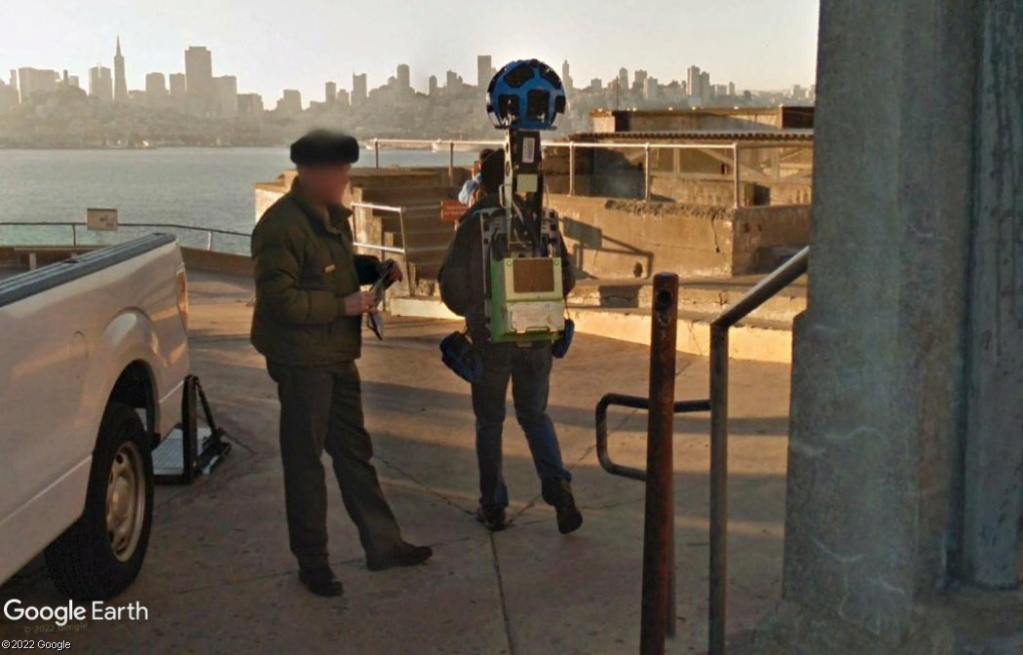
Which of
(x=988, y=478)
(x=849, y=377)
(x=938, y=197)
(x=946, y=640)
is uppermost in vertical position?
(x=938, y=197)

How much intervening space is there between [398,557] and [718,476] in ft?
6.68

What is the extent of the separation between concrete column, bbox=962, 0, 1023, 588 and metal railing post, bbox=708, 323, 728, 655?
2.36 feet

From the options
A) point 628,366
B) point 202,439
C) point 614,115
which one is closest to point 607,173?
point 614,115

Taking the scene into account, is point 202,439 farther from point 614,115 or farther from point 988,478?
point 614,115

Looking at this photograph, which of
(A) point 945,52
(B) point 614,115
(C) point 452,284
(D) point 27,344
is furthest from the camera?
(B) point 614,115

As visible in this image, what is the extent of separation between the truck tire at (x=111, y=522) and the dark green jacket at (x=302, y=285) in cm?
67

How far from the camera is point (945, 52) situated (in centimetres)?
282

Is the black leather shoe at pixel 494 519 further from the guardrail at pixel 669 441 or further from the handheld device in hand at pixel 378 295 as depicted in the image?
the guardrail at pixel 669 441

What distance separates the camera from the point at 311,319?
15.6 ft

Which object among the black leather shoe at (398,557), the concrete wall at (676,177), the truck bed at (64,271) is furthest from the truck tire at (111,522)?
the concrete wall at (676,177)

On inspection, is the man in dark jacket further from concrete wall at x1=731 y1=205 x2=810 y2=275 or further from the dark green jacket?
concrete wall at x1=731 y1=205 x2=810 y2=275

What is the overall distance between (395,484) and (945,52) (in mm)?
4324

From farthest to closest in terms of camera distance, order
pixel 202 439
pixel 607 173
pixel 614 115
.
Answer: pixel 614 115, pixel 607 173, pixel 202 439

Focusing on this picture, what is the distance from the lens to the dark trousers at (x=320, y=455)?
4859mm
